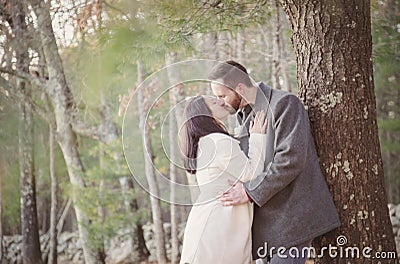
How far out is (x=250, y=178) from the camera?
222 centimetres

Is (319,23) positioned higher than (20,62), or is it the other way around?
(20,62)

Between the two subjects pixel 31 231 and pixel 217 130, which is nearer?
pixel 217 130

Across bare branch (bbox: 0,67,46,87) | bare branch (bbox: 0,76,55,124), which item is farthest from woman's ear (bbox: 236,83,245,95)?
bare branch (bbox: 0,76,55,124)

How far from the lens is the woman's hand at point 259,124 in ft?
7.32

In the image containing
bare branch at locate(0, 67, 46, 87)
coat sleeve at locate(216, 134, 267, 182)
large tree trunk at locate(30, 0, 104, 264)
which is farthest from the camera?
bare branch at locate(0, 67, 46, 87)

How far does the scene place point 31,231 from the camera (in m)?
6.94

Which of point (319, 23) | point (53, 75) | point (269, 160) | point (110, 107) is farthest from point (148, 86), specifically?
point (110, 107)

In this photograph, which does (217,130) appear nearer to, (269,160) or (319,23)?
(269,160)

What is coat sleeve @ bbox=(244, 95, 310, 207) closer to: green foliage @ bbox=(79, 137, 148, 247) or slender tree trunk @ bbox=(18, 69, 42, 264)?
green foliage @ bbox=(79, 137, 148, 247)

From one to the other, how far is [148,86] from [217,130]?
39 centimetres

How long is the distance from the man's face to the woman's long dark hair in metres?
0.06

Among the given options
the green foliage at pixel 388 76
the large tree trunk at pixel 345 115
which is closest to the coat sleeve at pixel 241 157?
the large tree trunk at pixel 345 115

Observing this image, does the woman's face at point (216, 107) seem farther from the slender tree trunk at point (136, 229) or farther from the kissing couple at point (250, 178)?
the slender tree trunk at point (136, 229)

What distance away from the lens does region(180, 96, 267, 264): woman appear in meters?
2.13
